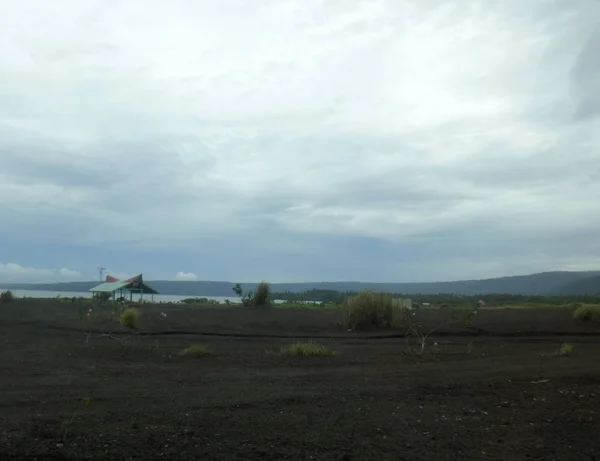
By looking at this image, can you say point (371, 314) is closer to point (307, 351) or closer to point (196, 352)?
point (307, 351)

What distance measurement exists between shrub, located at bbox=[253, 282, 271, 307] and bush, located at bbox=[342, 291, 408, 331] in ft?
27.8

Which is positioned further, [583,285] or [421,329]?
[583,285]

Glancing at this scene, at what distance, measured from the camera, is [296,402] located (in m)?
9.81

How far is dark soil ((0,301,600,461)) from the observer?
7207 millimetres

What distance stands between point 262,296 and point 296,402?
83.5 ft

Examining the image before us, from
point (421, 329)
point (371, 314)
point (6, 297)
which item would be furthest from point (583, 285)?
point (6, 297)

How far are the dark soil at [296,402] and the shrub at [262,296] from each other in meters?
14.2

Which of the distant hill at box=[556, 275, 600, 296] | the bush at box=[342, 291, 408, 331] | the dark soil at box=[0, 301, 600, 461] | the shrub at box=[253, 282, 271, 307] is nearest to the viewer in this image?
the dark soil at box=[0, 301, 600, 461]

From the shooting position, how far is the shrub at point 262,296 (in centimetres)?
3496

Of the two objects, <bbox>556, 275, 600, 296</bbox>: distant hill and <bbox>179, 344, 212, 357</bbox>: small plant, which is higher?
<bbox>556, 275, 600, 296</bbox>: distant hill

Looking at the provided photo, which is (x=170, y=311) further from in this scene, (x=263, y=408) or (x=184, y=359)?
(x=263, y=408)

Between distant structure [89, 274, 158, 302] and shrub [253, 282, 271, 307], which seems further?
distant structure [89, 274, 158, 302]

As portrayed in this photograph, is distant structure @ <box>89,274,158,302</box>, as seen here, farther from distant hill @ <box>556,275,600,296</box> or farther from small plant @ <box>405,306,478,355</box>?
distant hill @ <box>556,275,600,296</box>

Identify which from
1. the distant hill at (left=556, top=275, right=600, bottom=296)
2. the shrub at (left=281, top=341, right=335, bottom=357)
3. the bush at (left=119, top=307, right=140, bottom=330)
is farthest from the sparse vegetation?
the distant hill at (left=556, top=275, right=600, bottom=296)
